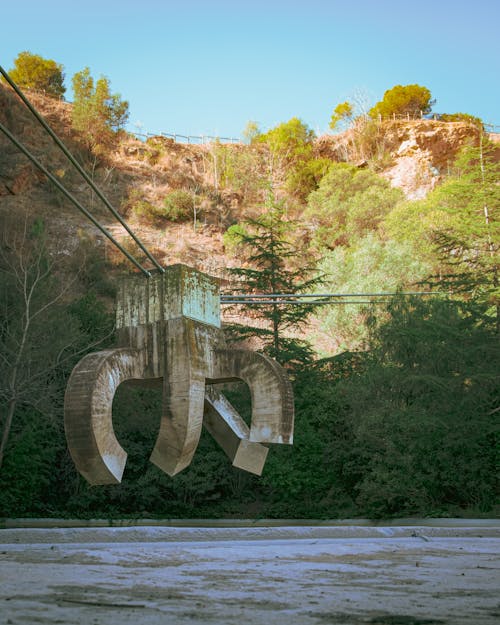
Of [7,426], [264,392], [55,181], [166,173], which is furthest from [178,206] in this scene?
[55,181]

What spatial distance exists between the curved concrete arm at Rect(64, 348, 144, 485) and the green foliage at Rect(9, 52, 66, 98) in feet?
183

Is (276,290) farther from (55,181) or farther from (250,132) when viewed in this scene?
(250,132)

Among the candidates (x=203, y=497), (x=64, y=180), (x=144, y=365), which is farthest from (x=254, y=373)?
(x=64, y=180)

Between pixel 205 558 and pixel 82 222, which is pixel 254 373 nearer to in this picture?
pixel 205 558

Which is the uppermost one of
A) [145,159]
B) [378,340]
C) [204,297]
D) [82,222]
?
[145,159]

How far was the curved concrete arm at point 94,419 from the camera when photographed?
19.0ft

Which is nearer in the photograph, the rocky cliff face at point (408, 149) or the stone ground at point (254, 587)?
the stone ground at point (254, 587)

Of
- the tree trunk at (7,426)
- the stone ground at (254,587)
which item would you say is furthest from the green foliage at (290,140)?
the stone ground at (254,587)

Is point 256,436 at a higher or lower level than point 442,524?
higher

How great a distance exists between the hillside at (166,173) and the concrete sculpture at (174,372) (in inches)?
1303

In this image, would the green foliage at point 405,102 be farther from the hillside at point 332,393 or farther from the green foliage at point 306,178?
the hillside at point 332,393

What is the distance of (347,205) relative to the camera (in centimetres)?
4584

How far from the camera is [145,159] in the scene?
53.6 meters

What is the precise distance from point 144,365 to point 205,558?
2.05m
